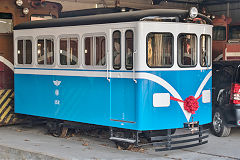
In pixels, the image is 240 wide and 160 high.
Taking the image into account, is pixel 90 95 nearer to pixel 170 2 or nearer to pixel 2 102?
pixel 2 102

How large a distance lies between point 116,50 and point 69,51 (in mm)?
1503

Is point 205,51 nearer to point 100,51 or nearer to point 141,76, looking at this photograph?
point 141,76

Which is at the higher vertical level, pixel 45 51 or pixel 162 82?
pixel 45 51

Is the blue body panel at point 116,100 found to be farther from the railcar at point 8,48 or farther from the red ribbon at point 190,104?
the railcar at point 8,48

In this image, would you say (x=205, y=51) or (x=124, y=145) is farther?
(x=205, y=51)

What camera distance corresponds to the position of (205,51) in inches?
409

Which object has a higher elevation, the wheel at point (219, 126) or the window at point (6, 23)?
the window at point (6, 23)

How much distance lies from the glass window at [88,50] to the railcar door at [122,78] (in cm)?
69

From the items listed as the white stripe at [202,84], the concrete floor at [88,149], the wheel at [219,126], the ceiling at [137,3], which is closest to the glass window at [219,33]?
the ceiling at [137,3]

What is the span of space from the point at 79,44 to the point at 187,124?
288 centimetres

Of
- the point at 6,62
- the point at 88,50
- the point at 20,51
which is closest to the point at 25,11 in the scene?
the point at 20,51

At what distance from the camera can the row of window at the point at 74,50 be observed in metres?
9.66

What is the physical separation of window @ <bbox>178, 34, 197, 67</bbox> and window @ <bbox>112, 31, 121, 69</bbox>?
3.91ft

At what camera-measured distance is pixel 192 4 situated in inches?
1029
